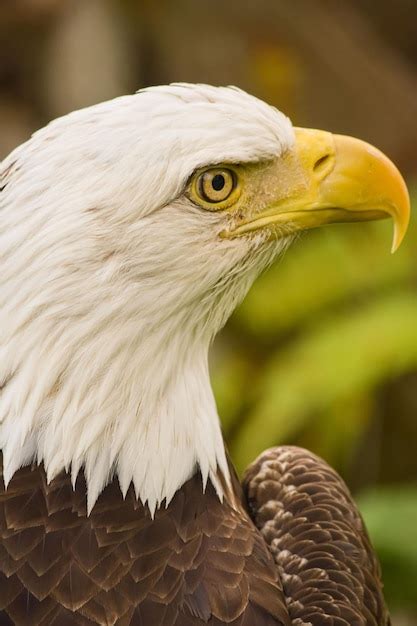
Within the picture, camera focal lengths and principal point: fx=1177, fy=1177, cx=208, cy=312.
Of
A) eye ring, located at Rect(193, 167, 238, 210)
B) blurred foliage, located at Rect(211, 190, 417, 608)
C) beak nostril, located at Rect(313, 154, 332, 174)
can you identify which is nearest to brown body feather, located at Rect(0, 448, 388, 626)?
eye ring, located at Rect(193, 167, 238, 210)

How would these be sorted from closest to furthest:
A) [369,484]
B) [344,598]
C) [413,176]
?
[344,598]
[369,484]
[413,176]

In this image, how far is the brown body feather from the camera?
9.87ft

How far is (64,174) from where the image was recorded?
308cm

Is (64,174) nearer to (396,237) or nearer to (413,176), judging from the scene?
(396,237)

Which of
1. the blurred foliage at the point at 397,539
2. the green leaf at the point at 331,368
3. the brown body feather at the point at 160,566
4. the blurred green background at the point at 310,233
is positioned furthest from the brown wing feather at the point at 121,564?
the green leaf at the point at 331,368

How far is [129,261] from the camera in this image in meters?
3.10

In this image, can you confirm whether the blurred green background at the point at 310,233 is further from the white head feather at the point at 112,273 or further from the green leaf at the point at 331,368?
the white head feather at the point at 112,273

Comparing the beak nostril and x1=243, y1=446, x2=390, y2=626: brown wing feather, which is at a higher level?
the beak nostril

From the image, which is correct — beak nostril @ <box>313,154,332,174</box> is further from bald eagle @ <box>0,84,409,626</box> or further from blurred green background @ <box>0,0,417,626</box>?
blurred green background @ <box>0,0,417,626</box>

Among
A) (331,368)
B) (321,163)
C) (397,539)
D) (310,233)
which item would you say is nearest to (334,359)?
(331,368)

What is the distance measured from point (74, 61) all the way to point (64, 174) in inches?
296

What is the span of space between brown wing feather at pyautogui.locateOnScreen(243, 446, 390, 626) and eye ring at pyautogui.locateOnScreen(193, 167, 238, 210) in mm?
1042

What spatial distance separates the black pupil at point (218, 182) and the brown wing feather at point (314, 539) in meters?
1.09

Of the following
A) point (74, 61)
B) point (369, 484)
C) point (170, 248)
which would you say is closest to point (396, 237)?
point (170, 248)
